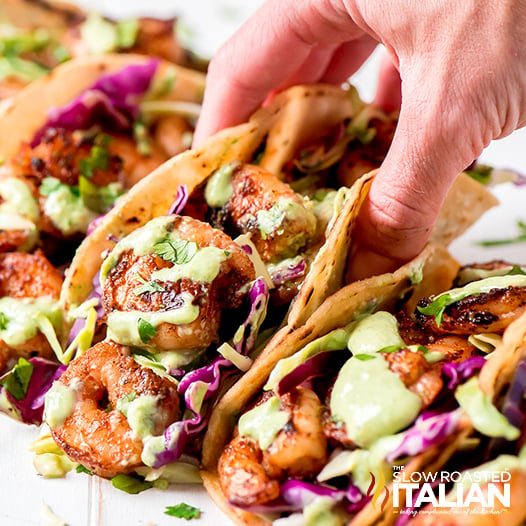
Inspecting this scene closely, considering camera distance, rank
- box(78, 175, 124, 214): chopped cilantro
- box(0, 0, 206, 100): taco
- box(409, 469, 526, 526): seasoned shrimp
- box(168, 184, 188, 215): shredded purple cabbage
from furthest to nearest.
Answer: box(0, 0, 206, 100): taco → box(78, 175, 124, 214): chopped cilantro → box(168, 184, 188, 215): shredded purple cabbage → box(409, 469, 526, 526): seasoned shrimp

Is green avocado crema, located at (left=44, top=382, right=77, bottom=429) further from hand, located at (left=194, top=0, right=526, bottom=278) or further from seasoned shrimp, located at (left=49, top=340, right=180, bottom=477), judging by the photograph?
hand, located at (left=194, top=0, right=526, bottom=278)

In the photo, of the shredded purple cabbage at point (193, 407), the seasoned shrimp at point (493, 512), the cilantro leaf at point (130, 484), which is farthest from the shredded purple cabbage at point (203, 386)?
the seasoned shrimp at point (493, 512)

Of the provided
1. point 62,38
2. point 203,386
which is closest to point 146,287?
point 203,386

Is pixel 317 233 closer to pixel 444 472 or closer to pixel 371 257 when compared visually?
pixel 371 257

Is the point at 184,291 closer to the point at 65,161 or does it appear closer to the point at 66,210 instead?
the point at 66,210

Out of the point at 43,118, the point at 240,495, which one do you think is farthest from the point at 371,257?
the point at 43,118

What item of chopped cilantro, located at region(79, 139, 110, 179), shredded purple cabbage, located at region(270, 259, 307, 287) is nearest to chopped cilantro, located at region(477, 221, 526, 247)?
shredded purple cabbage, located at region(270, 259, 307, 287)
